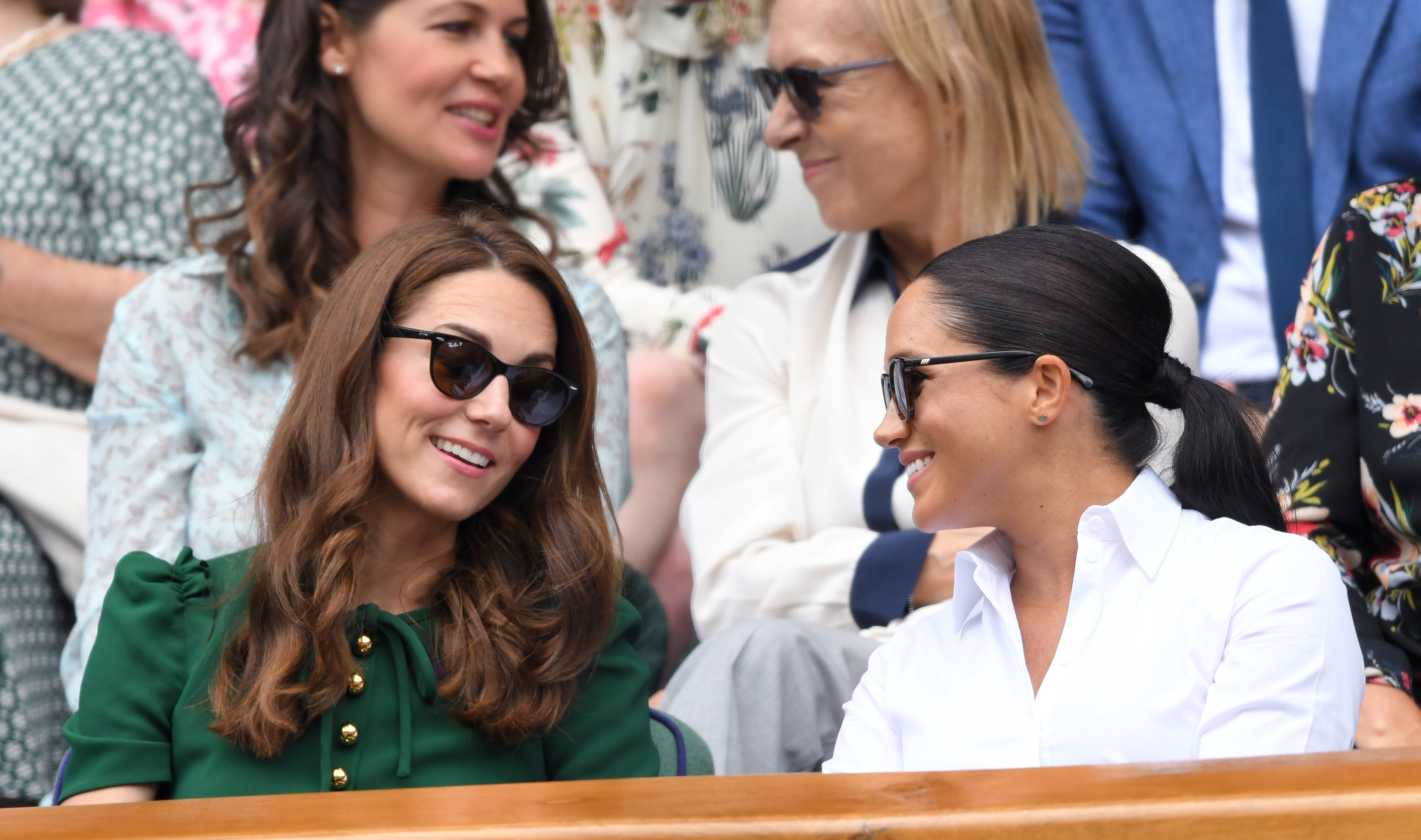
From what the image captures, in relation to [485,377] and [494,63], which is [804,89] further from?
[485,377]

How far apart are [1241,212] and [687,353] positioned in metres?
1.11

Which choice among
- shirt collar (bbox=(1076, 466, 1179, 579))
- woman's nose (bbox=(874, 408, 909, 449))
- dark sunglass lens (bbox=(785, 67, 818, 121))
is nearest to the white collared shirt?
shirt collar (bbox=(1076, 466, 1179, 579))

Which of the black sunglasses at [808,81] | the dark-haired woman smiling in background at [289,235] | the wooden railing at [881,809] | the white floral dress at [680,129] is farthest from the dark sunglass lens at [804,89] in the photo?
the wooden railing at [881,809]

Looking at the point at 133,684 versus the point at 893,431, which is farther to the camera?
the point at 133,684

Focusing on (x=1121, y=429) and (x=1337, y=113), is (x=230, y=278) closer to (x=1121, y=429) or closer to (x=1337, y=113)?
(x=1121, y=429)

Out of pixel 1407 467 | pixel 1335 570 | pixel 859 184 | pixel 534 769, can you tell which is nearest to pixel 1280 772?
pixel 1335 570

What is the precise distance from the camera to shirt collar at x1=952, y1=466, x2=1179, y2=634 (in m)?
1.48

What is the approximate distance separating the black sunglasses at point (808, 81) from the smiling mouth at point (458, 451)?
116 cm

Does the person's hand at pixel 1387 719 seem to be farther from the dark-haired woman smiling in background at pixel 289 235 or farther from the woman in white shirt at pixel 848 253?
the dark-haired woman smiling in background at pixel 289 235

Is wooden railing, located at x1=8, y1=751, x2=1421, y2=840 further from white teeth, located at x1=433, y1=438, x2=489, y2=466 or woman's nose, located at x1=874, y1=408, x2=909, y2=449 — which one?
white teeth, located at x1=433, y1=438, x2=489, y2=466

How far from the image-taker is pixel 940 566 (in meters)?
2.24

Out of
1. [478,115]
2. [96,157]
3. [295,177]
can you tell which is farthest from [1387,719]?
[96,157]

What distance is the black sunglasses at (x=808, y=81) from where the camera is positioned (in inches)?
103

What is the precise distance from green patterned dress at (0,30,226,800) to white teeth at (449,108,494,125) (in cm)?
58
